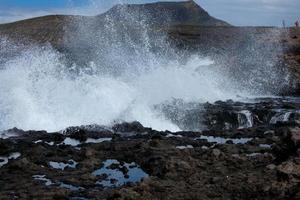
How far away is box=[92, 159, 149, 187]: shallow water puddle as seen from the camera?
1346 centimetres

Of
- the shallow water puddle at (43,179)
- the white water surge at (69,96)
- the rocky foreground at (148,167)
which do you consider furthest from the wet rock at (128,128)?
the shallow water puddle at (43,179)

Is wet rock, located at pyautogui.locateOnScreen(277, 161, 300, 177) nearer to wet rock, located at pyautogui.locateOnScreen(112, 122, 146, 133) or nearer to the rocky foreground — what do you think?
the rocky foreground

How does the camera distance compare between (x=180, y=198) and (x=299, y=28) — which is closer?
(x=180, y=198)

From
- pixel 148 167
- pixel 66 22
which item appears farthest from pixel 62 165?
pixel 66 22

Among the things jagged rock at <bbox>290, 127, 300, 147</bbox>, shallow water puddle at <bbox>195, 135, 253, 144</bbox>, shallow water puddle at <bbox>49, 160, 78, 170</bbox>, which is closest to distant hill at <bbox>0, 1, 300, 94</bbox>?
shallow water puddle at <bbox>195, 135, 253, 144</bbox>

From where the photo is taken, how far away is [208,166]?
46.7ft

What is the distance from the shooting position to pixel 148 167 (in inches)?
588

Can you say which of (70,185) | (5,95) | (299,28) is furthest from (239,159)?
(299,28)

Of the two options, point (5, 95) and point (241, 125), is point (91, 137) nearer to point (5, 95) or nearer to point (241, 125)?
point (5, 95)

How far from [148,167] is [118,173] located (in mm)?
920

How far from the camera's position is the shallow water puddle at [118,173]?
13.5 m

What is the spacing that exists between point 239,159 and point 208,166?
118 cm

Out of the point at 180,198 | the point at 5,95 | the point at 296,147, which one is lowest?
the point at 180,198

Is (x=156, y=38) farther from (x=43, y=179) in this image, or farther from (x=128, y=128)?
(x=43, y=179)
